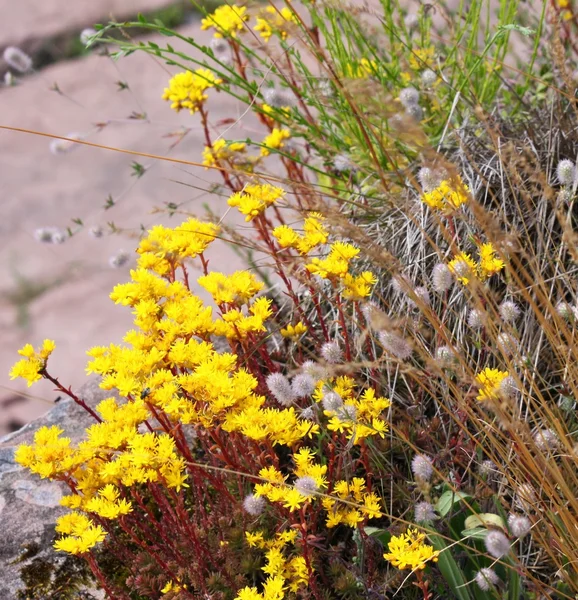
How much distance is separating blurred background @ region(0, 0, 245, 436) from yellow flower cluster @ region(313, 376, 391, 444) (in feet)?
4.35

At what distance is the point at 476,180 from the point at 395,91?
478 millimetres

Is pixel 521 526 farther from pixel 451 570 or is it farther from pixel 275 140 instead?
pixel 275 140

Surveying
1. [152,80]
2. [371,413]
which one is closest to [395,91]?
[371,413]

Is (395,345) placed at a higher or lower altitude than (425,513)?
higher

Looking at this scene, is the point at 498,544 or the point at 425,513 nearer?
the point at 498,544

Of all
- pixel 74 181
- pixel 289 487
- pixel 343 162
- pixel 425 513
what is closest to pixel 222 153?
pixel 343 162

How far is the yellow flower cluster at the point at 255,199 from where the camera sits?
189 centimetres

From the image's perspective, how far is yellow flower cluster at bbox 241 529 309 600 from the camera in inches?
62.2

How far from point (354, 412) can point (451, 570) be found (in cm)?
37

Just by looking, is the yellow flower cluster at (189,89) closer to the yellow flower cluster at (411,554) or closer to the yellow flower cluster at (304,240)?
the yellow flower cluster at (304,240)

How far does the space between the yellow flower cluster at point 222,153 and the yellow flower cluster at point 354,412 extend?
2.48 ft

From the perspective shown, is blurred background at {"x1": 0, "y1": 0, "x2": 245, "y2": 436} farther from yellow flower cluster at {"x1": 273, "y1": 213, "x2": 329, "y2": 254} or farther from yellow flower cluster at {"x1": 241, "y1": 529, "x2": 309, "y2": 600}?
yellow flower cluster at {"x1": 241, "y1": 529, "x2": 309, "y2": 600}

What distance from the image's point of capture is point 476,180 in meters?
2.36

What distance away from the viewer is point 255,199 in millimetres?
1914
